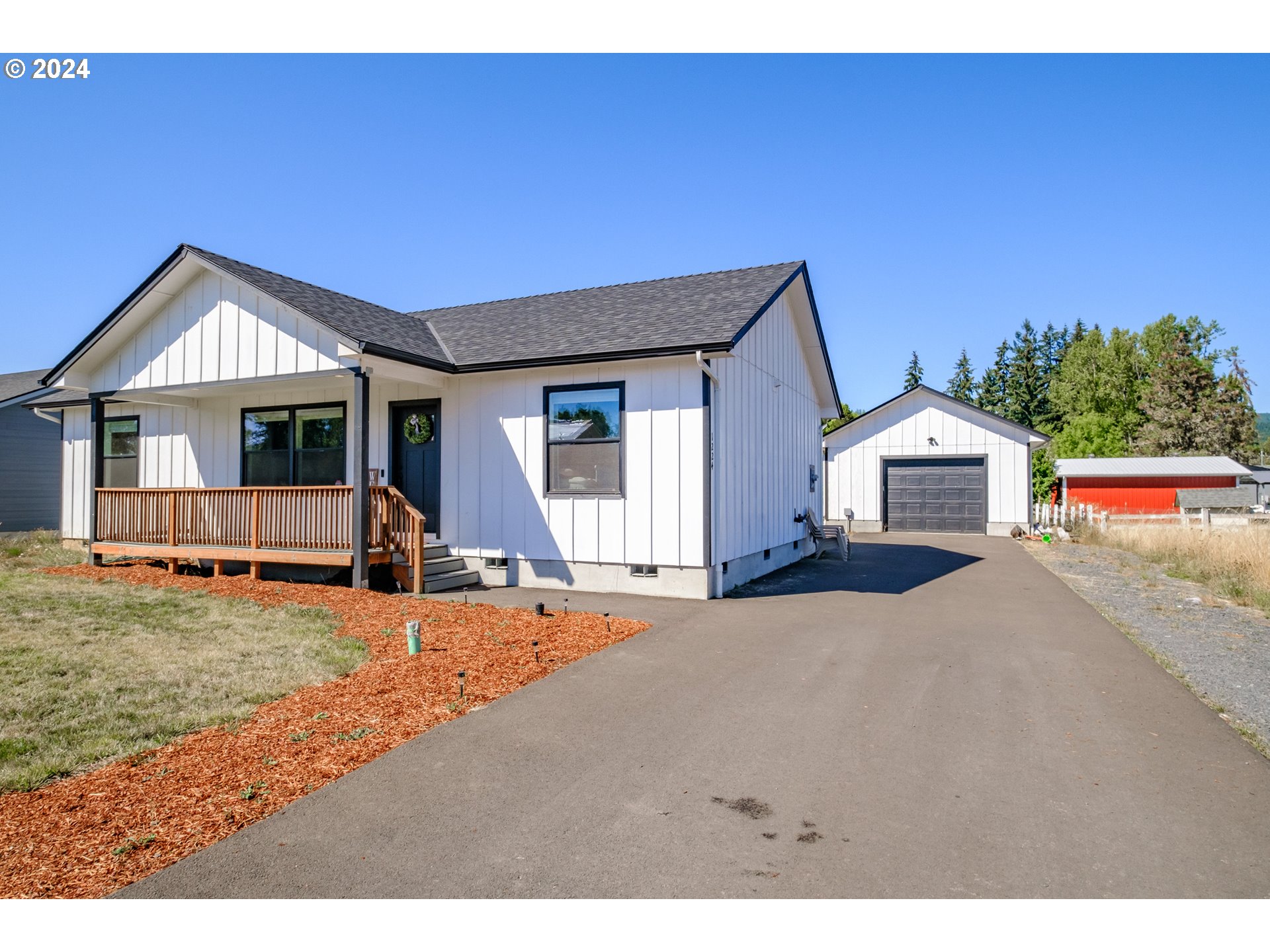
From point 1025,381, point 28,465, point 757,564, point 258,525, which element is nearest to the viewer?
point 258,525

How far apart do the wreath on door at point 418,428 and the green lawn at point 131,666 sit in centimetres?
378

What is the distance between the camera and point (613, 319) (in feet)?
38.1

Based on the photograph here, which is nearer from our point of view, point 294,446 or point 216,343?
point 216,343

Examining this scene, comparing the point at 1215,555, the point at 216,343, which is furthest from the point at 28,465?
the point at 1215,555

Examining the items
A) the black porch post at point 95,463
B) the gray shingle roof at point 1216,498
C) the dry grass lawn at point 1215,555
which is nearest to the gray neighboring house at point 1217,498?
the gray shingle roof at point 1216,498

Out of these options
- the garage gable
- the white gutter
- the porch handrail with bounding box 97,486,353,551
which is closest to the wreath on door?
the porch handrail with bounding box 97,486,353,551

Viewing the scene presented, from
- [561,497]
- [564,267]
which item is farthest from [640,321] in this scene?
[564,267]

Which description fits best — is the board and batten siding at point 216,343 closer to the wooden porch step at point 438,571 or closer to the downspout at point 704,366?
the wooden porch step at point 438,571

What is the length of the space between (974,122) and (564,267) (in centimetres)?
1392

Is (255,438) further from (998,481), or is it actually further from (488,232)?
(998,481)

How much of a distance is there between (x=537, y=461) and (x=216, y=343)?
572 centimetres

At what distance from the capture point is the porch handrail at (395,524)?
1030 centimetres

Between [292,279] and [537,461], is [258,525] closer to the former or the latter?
[292,279]
